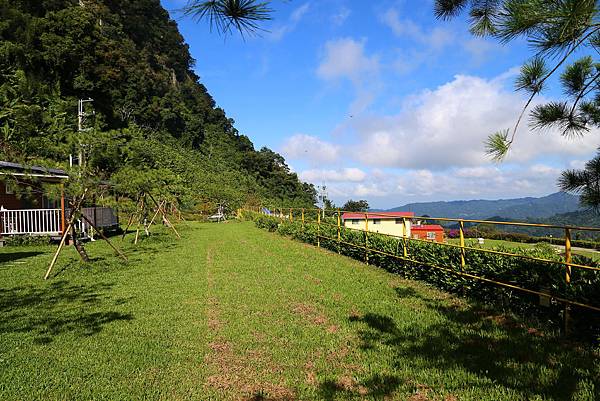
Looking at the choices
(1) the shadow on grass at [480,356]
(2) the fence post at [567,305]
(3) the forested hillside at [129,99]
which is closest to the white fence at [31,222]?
(3) the forested hillside at [129,99]

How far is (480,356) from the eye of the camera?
150 inches

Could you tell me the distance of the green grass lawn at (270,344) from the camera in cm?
327

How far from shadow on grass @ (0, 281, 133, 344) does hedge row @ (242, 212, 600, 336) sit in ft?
17.2

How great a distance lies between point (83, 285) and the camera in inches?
292

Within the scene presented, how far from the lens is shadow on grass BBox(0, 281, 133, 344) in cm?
480

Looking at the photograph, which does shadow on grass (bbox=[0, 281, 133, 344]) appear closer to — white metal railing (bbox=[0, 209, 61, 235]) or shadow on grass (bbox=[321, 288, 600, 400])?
shadow on grass (bbox=[321, 288, 600, 400])

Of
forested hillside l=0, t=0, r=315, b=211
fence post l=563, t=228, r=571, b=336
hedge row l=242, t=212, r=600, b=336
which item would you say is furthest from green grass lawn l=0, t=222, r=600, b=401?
forested hillside l=0, t=0, r=315, b=211

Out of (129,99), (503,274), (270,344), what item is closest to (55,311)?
(270,344)

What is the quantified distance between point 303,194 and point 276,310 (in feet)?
194

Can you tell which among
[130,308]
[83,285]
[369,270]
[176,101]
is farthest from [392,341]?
[176,101]

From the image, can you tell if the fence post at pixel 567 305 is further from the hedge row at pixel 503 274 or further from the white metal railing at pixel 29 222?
the white metal railing at pixel 29 222

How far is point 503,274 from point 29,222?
51.6 ft

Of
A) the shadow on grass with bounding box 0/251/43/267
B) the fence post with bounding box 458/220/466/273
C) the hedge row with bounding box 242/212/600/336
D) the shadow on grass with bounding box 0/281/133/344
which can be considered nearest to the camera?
the hedge row with bounding box 242/212/600/336

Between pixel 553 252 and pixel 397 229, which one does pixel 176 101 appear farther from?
pixel 553 252
